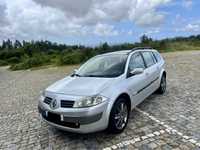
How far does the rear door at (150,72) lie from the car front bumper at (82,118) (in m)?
1.92

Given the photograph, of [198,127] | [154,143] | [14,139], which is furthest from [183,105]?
[14,139]

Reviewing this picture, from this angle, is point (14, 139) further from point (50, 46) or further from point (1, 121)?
point (50, 46)

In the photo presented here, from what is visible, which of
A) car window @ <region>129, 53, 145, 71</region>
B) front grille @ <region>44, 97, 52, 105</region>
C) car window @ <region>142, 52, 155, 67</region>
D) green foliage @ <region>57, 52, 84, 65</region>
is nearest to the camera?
front grille @ <region>44, 97, 52, 105</region>

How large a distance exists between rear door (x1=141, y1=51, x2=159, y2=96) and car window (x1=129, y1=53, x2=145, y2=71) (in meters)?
0.22

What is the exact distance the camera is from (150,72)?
5375 millimetres

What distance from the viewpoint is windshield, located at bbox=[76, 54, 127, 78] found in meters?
4.38

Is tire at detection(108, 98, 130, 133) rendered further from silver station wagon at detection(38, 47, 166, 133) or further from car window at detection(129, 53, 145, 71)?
car window at detection(129, 53, 145, 71)

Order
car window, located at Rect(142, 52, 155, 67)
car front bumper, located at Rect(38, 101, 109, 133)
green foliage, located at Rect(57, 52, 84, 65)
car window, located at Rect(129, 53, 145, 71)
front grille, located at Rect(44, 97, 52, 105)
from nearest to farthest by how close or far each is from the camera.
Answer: car front bumper, located at Rect(38, 101, 109, 133), front grille, located at Rect(44, 97, 52, 105), car window, located at Rect(129, 53, 145, 71), car window, located at Rect(142, 52, 155, 67), green foliage, located at Rect(57, 52, 84, 65)

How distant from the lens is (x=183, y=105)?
5.38 m

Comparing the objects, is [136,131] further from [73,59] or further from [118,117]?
[73,59]

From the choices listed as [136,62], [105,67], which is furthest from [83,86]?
[136,62]

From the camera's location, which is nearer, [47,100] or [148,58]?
[47,100]

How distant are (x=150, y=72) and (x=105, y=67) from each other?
4.54ft

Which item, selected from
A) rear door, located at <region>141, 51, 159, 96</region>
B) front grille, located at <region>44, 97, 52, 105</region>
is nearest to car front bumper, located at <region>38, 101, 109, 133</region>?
front grille, located at <region>44, 97, 52, 105</region>
